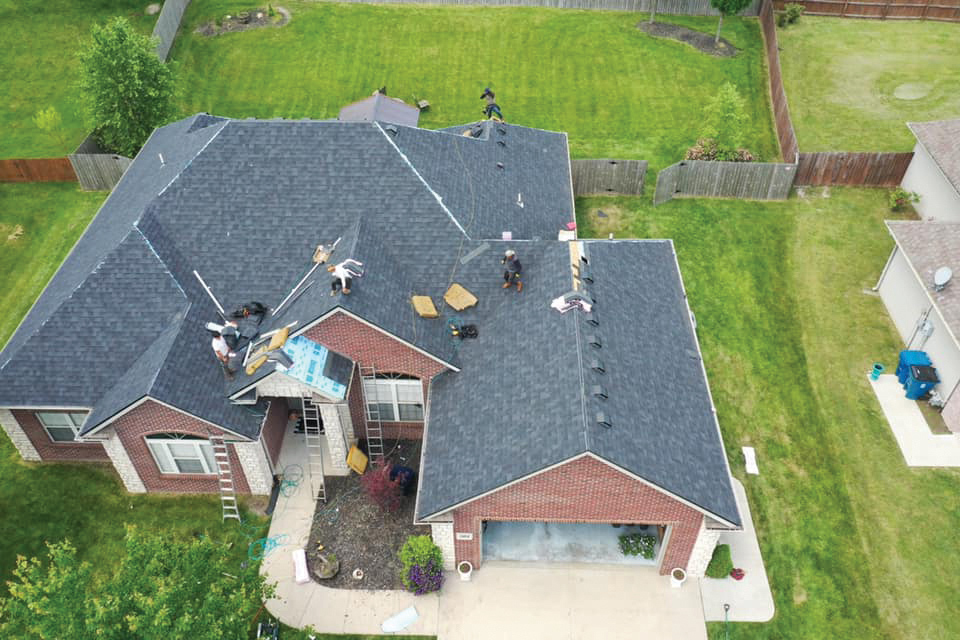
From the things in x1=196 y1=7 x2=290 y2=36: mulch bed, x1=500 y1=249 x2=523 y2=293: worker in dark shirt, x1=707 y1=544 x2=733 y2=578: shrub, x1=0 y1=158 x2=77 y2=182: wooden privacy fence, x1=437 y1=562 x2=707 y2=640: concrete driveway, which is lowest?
x1=437 y1=562 x2=707 y2=640: concrete driveway

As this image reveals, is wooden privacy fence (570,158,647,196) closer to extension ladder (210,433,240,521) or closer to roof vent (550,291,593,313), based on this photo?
roof vent (550,291,593,313)

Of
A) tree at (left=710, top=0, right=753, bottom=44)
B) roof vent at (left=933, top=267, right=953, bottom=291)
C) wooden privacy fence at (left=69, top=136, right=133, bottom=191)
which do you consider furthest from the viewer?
tree at (left=710, top=0, right=753, bottom=44)

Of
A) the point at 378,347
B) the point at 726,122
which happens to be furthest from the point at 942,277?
the point at 378,347

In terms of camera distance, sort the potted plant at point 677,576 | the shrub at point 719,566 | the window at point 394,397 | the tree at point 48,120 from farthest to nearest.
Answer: the tree at point 48,120, the window at point 394,397, the shrub at point 719,566, the potted plant at point 677,576

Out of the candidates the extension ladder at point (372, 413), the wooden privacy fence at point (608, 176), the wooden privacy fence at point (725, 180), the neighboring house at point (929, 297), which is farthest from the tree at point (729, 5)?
the extension ladder at point (372, 413)

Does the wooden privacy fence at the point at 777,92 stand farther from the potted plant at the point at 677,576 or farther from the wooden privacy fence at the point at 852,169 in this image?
the potted plant at the point at 677,576

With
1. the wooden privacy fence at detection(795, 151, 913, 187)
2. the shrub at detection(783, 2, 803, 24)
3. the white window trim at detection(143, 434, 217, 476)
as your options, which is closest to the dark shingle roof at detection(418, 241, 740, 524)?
the white window trim at detection(143, 434, 217, 476)

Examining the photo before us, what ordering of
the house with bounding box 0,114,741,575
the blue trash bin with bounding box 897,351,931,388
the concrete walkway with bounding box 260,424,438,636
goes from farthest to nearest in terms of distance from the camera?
the blue trash bin with bounding box 897,351,931,388 → the concrete walkway with bounding box 260,424,438,636 → the house with bounding box 0,114,741,575

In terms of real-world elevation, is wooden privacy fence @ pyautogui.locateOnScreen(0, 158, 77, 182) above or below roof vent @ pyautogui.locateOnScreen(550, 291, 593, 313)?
below

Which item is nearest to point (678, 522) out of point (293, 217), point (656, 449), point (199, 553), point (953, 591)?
point (656, 449)
